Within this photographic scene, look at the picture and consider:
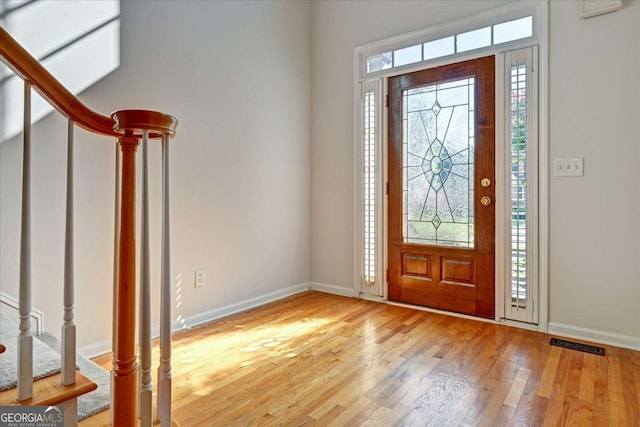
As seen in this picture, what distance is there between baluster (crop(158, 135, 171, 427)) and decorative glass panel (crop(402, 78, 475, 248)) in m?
2.39

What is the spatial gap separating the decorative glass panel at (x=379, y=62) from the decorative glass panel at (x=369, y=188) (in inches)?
9.1

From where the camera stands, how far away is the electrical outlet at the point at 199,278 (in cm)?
279

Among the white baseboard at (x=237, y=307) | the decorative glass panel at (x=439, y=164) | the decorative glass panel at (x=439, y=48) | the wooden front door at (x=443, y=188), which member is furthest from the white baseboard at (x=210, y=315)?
the decorative glass panel at (x=439, y=48)

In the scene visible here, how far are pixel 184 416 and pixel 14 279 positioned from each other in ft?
3.76

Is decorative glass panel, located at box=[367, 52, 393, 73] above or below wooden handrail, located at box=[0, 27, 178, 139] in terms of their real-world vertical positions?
above

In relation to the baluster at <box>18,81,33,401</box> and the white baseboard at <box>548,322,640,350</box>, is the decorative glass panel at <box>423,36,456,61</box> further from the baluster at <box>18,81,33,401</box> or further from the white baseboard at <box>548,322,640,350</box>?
the baluster at <box>18,81,33,401</box>

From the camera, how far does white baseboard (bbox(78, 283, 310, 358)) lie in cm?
226

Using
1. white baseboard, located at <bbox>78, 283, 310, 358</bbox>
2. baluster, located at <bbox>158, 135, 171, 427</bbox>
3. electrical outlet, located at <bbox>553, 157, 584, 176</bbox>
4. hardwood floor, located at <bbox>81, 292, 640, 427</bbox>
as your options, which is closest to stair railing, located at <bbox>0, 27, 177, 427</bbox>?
baluster, located at <bbox>158, 135, 171, 427</bbox>

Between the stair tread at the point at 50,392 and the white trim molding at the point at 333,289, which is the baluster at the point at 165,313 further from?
the white trim molding at the point at 333,289

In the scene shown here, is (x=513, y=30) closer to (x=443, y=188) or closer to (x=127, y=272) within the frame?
(x=443, y=188)

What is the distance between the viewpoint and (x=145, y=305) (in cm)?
108

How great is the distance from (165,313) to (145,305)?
0.22 feet

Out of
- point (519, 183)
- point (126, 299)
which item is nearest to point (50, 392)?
point (126, 299)

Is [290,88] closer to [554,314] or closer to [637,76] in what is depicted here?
[637,76]
